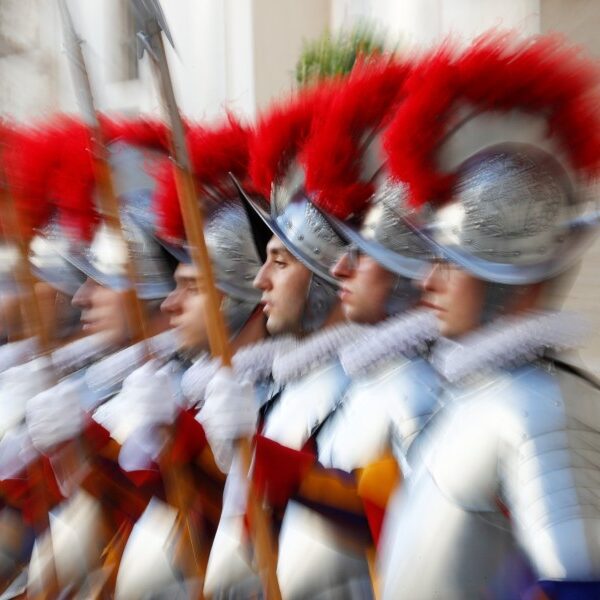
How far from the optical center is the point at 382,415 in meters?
2.06

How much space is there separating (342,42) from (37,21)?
181 cm

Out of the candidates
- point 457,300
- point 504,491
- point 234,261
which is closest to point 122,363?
point 234,261

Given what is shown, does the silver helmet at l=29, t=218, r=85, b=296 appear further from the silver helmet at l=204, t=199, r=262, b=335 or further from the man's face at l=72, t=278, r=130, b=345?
the silver helmet at l=204, t=199, r=262, b=335

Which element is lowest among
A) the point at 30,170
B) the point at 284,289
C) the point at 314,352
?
→ the point at 314,352

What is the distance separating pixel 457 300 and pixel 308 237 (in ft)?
2.10

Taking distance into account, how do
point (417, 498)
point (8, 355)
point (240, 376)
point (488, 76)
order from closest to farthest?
1. point (417, 498)
2. point (488, 76)
3. point (240, 376)
4. point (8, 355)

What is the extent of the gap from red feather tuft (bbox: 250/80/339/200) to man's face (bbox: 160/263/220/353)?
417 mm

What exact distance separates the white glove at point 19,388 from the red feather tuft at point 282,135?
88 cm

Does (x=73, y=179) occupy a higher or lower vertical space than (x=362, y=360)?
higher

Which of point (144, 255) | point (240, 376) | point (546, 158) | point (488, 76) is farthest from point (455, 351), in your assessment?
point (144, 255)

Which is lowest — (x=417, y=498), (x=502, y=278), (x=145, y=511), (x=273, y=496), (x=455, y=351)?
(x=145, y=511)

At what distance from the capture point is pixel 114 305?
3176 mm

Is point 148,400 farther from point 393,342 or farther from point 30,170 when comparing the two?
point 30,170

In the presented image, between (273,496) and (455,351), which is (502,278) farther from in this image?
(273,496)
